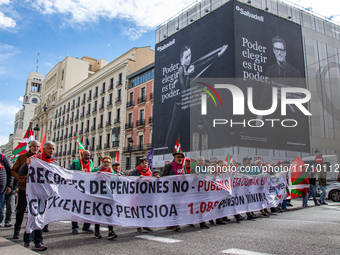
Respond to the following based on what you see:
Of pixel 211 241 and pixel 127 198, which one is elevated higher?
pixel 127 198

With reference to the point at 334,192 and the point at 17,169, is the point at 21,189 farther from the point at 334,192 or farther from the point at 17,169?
the point at 334,192

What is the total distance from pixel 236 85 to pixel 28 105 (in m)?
102

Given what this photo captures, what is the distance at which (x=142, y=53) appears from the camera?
141ft

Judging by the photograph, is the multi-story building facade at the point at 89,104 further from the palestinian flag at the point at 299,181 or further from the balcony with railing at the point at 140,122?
the palestinian flag at the point at 299,181

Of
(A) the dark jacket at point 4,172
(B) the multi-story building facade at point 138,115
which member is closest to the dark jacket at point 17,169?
(A) the dark jacket at point 4,172

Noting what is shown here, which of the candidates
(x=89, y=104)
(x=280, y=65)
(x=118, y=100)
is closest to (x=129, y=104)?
(x=118, y=100)

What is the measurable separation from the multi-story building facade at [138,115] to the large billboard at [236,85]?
3010 mm

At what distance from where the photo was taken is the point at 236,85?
83.8ft

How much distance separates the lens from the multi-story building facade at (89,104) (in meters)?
41.6

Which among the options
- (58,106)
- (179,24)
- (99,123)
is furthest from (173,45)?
(58,106)

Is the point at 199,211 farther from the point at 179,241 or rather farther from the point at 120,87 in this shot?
the point at 120,87

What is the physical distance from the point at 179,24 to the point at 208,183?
3022 centimetres

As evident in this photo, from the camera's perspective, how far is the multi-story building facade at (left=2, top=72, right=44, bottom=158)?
349 feet

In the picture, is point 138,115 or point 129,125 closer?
point 138,115
